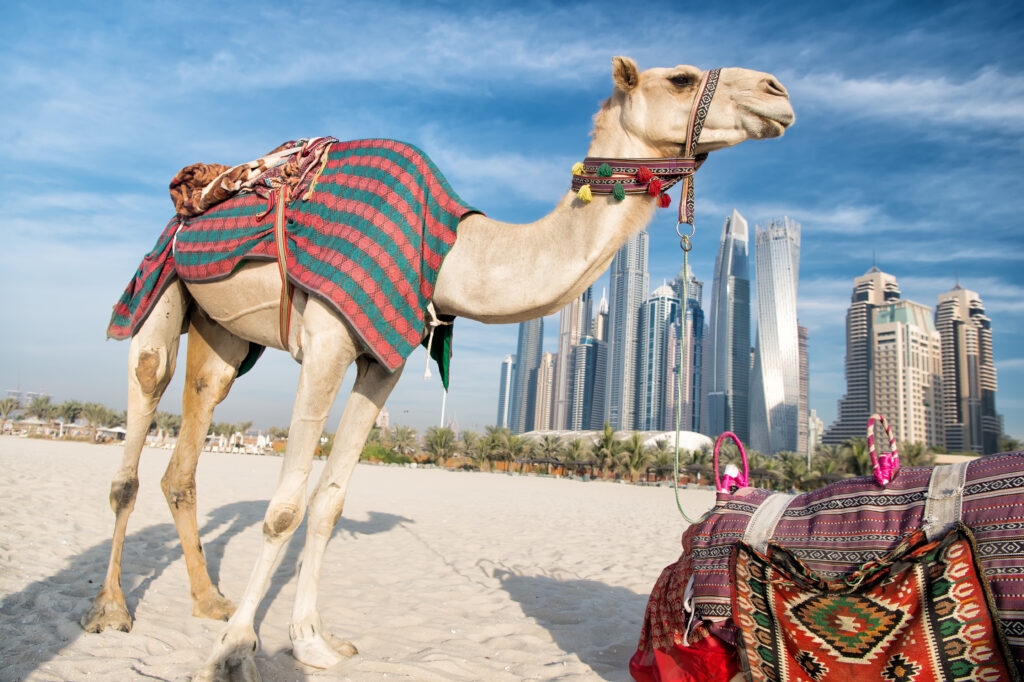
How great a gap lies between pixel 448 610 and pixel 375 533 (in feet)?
12.1

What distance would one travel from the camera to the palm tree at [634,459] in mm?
34625

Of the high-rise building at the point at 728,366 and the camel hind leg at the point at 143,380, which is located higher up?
the high-rise building at the point at 728,366

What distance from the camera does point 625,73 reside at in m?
2.94

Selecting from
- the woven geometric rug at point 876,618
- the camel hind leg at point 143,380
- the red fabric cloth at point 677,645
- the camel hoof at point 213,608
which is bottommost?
the camel hoof at point 213,608

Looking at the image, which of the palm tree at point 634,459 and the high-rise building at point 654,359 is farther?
the high-rise building at point 654,359

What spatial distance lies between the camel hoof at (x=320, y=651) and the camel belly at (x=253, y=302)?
55.0 inches

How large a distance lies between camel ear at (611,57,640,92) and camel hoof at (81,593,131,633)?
3.65 m

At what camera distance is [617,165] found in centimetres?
294

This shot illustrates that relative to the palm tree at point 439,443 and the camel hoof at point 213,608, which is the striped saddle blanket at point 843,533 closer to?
the camel hoof at point 213,608

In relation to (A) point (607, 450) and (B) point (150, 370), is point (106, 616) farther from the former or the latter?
(A) point (607, 450)

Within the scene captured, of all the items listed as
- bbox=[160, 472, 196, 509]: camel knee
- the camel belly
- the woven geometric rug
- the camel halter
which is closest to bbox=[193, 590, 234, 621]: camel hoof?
bbox=[160, 472, 196, 509]: camel knee

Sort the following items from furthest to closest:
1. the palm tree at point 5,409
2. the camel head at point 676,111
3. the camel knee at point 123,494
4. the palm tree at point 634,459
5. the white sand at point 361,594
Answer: the palm tree at point 5,409 < the palm tree at point 634,459 < the camel knee at point 123,494 < the white sand at point 361,594 < the camel head at point 676,111

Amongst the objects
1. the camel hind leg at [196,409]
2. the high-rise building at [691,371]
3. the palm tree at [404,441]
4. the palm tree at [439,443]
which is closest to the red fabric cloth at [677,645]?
the camel hind leg at [196,409]

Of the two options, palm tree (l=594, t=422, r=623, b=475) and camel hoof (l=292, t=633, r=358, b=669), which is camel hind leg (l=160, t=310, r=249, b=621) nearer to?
camel hoof (l=292, t=633, r=358, b=669)
